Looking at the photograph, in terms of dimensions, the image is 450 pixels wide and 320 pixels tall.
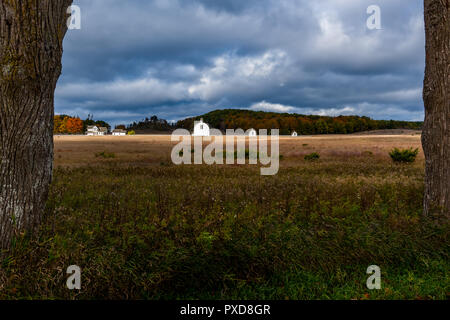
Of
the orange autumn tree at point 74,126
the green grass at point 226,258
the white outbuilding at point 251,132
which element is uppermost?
the orange autumn tree at point 74,126

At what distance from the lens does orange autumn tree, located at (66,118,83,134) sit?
114 meters

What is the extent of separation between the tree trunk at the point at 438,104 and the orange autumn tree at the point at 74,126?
125258mm

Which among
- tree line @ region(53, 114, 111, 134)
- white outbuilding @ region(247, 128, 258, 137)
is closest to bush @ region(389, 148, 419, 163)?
white outbuilding @ region(247, 128, 258, 137)

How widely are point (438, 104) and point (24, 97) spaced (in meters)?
7.48

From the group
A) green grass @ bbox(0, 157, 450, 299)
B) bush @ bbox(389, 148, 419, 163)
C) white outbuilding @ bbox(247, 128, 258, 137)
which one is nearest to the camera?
green grass @ bbox(0, 157, 450, 299)

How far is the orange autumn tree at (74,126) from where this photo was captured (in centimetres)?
11415

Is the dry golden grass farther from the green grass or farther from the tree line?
the tree line

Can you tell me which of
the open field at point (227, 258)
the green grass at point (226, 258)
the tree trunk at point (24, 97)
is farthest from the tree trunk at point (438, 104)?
the tree trunk at point (24, 97)

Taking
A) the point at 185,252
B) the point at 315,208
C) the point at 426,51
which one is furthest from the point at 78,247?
the point at 426,51

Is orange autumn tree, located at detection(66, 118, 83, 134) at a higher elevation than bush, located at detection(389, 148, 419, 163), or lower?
higher

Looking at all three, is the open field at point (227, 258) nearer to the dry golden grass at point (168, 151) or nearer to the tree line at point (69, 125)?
the dry golden grass at point (168, 151)

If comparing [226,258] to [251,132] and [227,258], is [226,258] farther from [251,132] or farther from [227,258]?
[251,132]

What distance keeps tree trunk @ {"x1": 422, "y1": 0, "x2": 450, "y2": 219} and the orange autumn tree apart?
125258mm
